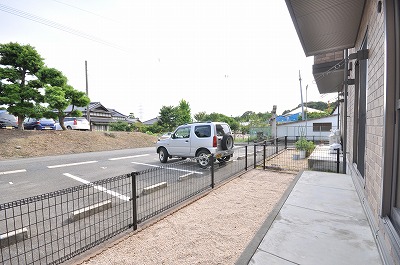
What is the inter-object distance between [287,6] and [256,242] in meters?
3.51

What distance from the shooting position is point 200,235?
298cm

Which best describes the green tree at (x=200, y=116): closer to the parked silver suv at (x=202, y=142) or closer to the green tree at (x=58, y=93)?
the green tree at (x=58, y=93)

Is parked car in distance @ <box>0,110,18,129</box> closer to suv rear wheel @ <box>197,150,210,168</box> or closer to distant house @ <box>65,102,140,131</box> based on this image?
distant house @ <box>65,102,140,131</box>

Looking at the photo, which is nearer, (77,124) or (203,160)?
(203,160)

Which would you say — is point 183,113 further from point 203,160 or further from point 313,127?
point 203,160

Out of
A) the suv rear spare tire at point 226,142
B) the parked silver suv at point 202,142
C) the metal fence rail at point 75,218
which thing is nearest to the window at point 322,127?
the parked silver suv at point 202,142

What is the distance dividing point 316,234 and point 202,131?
19.4 ft

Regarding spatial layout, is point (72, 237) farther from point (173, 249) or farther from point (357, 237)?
point (357, 237)

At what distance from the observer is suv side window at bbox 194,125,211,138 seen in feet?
26.2

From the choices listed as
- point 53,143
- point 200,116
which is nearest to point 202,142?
point 53,143

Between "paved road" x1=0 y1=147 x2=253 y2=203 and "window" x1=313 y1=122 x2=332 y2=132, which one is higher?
"window" x1=313 y1=122 x2=332 y2=132

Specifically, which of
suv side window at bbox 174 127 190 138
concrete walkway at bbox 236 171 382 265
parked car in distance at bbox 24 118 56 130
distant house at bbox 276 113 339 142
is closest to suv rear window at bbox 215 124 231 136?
suv side window at bbox 174 127 190 138

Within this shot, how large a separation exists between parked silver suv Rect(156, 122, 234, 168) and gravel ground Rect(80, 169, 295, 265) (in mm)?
3252

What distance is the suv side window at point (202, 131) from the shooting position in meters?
7.98
